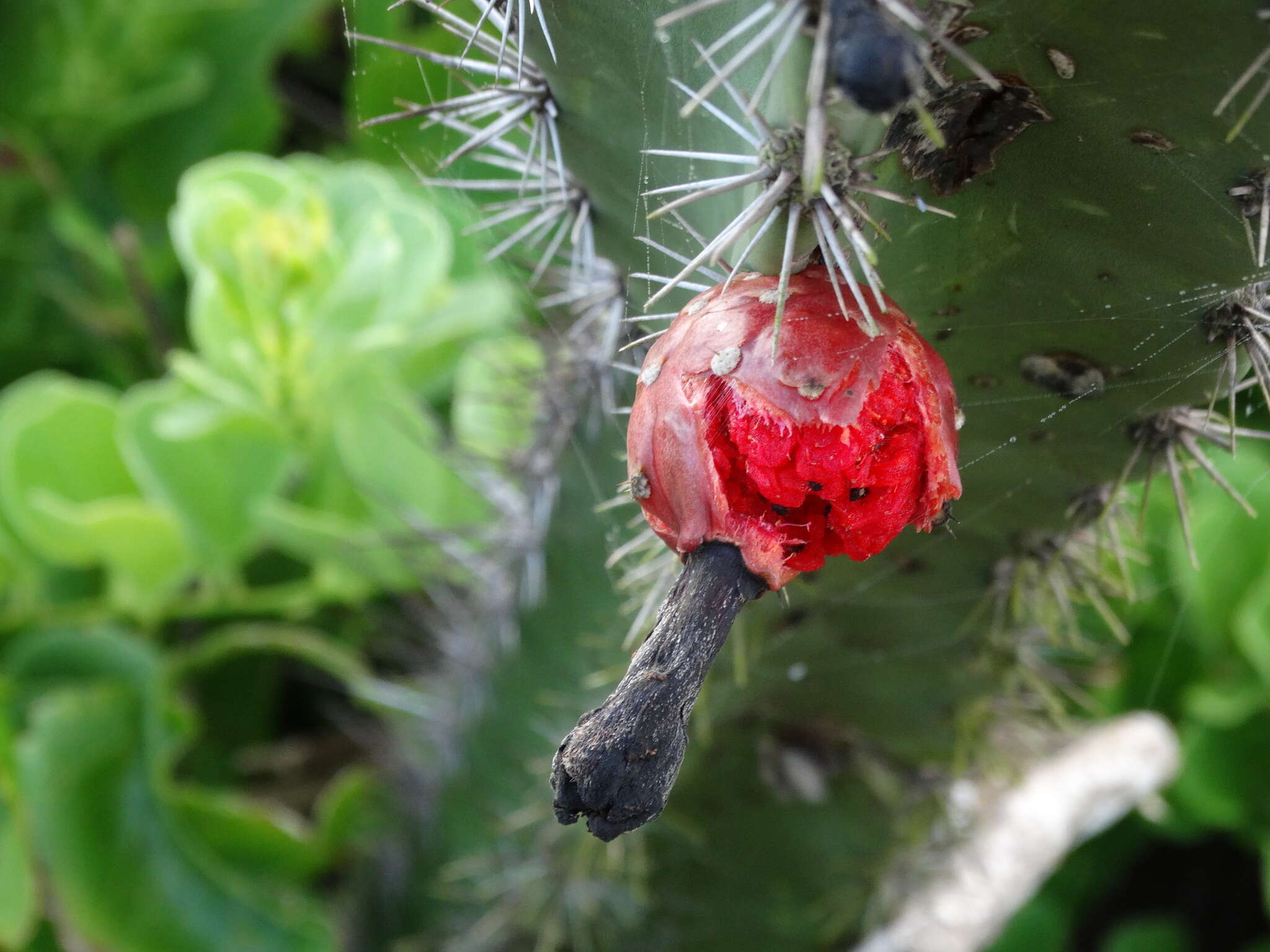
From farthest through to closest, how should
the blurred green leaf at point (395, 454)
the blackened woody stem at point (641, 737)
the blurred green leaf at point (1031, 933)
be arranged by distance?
1. the blurred green leaf at point (1031, 933)
2. the blurred green leaf at point (395, 454)
3. the blackened woody stem at point (641, 737)

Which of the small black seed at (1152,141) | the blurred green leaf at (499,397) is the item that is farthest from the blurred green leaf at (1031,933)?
the small black seed at (1152,141)

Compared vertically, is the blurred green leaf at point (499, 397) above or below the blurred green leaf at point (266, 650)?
above

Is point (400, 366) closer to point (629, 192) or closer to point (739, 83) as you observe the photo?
point (629, 192)

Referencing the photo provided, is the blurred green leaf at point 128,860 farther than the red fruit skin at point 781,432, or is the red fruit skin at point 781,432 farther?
the blurred green leaf at point 128,860

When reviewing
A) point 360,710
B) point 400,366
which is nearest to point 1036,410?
point 400,366

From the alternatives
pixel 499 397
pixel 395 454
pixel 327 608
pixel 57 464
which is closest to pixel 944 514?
pixel 499 397

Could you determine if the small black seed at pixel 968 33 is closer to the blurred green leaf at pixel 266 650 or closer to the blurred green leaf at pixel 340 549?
the blurred green leaf at pixel 340 549
